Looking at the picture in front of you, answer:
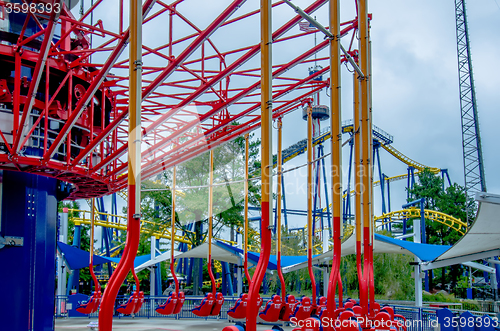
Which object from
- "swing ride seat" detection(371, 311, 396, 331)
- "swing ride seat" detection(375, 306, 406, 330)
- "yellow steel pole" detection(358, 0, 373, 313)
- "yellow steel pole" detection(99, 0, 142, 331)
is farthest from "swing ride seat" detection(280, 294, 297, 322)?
"yellow steel pole" detection(99, 0, 142, 331)

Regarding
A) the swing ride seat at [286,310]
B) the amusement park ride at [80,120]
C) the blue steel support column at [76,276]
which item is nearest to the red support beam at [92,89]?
the amusement park ride at [80,120]

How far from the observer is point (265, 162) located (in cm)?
664

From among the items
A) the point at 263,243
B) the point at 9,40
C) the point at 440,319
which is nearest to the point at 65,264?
the point at 9,40

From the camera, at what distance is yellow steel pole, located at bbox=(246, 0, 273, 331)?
19.8 feet

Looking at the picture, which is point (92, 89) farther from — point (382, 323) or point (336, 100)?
point (382, 323)

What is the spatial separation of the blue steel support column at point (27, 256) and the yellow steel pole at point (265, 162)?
8.34 meters

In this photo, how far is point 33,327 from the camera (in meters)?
12.3

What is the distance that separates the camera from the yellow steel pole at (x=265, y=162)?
602 centimetres

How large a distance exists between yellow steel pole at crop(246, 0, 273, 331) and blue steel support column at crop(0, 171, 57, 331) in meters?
8.34

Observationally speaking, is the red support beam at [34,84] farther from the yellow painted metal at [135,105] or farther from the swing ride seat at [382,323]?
the swing ride seat at [382,323]

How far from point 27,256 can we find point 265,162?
8.49 m

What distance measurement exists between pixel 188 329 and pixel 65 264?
31.6 feet

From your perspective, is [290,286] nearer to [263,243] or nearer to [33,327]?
[33,327]

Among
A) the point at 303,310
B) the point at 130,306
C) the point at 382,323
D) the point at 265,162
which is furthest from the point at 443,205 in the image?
the point at 265,162
